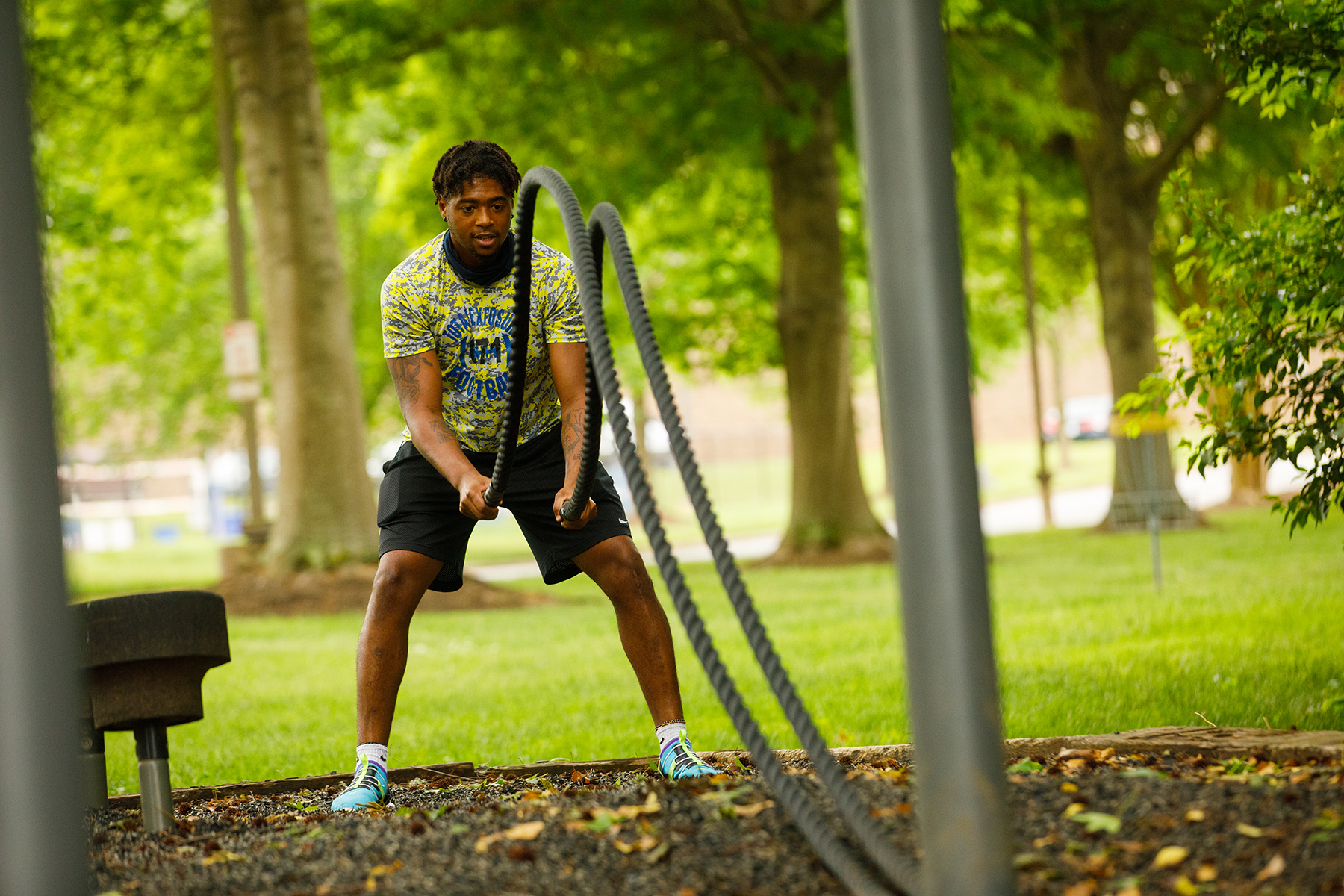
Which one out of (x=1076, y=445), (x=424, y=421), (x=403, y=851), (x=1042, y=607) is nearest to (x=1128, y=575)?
(x=1042, y=607)

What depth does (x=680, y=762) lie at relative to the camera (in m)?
3.85

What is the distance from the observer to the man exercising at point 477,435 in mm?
3979

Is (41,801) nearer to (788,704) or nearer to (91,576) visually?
(788,704)

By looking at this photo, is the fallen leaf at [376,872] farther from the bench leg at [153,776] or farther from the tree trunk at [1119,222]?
the tree trunk at [1119,222]

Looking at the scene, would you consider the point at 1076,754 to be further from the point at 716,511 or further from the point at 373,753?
the point at 716,511

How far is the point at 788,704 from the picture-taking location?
106 inches

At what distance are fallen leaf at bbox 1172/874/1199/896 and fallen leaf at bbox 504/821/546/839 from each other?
4.18 ft

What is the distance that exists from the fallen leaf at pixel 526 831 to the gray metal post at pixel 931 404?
1096mm

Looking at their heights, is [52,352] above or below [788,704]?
above

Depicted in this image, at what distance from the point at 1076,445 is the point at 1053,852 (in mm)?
57521

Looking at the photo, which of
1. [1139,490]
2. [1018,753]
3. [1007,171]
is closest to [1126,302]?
[1007,171]

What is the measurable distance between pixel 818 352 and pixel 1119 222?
18.1 ft

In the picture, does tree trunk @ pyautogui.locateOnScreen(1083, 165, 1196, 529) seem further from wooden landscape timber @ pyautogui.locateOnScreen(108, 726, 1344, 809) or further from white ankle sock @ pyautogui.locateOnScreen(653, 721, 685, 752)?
white ankle sock @ pyautogui.locateOnScreen(653, 721, 685, 752)

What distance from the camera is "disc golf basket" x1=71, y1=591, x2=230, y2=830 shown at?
129 inches
